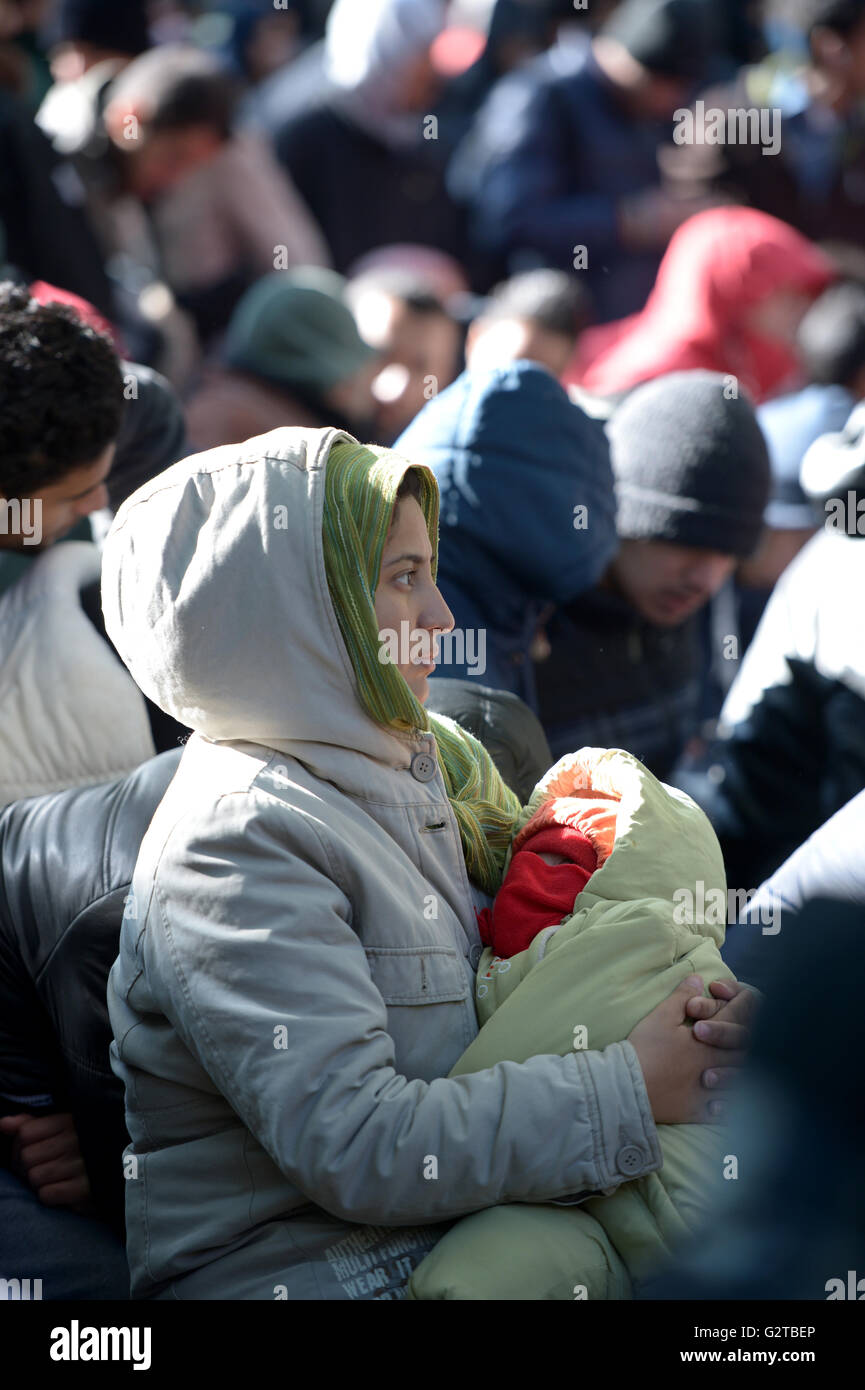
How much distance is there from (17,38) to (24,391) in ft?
10.6

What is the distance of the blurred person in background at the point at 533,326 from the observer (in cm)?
435

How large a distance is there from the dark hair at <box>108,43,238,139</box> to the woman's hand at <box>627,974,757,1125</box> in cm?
389

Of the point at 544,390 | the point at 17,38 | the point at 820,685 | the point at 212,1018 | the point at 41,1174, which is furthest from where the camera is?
the point at 17,38

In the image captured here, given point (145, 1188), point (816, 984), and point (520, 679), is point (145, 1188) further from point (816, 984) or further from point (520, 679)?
Answer: point (520, 679)

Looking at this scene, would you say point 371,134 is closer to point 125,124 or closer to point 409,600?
point 125,124

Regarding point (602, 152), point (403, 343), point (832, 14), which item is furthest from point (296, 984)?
point (832, 14)

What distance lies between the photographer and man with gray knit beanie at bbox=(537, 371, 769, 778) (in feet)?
9.77

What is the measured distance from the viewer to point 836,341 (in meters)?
4.29

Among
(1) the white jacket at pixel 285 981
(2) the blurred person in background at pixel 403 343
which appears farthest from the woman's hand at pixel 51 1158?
(2) the blurred person in background at pixel 403 343

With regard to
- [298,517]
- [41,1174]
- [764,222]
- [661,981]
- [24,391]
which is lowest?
[41,1174]

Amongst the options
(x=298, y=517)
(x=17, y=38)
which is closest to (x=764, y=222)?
(x=17, y=38)

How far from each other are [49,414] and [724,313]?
3192 mm

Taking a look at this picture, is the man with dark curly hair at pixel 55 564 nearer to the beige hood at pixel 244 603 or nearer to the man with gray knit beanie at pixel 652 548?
the beige hood at pixel 244 603

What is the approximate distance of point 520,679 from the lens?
2703 mm
